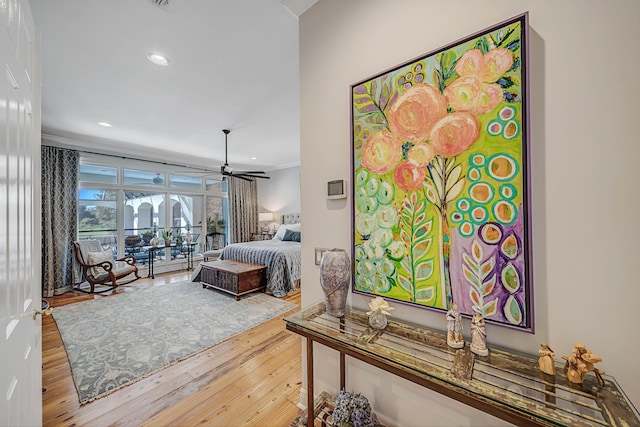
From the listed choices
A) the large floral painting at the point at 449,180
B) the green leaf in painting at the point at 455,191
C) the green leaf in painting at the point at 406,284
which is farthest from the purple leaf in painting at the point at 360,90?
the green leaf in painting at the point at 406,284

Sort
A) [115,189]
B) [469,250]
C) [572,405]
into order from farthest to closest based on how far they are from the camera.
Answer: [115,189] → [469,250] → [572,405]

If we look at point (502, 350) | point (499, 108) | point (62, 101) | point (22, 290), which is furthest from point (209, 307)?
point (499, 108)

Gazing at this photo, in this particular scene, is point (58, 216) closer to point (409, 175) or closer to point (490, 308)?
point (409, 175)

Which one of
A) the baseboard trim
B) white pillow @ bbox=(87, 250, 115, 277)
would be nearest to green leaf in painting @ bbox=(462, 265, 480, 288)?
the baseboard trim

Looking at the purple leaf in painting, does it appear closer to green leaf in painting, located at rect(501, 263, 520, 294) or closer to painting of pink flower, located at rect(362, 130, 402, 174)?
painting of pink flower, located at rect(362, 130, 402, 174)

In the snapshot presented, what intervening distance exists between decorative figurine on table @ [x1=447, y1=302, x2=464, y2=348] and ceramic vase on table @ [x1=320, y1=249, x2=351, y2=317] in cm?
48

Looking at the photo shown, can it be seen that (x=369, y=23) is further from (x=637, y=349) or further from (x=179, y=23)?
(x=637, y=349)

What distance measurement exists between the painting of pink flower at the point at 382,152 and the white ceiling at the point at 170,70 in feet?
3.65

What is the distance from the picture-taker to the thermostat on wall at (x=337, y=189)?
4.71 feet

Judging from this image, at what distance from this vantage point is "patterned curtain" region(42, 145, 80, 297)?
163 inches

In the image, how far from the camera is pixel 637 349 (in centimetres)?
79

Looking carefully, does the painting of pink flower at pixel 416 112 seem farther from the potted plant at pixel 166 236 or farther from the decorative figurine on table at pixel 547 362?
the potted plant at pixel 166 236

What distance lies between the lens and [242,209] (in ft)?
Answer: 23.8

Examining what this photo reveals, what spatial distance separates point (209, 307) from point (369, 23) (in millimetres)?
3656
